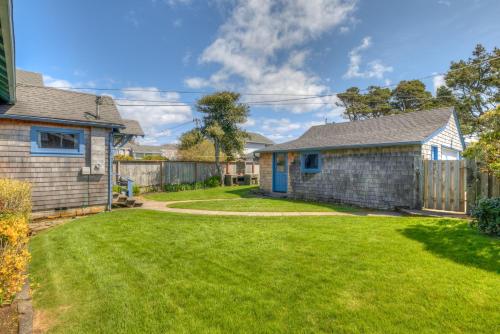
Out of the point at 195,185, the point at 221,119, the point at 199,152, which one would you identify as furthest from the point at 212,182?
the point at 199,152

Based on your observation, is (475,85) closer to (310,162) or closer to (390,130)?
(390,130)

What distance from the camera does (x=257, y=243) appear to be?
5102 mm

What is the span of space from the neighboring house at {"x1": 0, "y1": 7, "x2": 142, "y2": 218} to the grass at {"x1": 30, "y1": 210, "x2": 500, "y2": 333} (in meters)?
2.48

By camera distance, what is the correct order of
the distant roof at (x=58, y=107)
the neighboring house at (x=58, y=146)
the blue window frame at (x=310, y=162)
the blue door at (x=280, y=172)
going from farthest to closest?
1. the blue door at (x=280, y=172)
2. the blue window frame at (x=310, y=162)
3. the distant roof at (x=58, y=107)
4. the neighboring house at (x=58, y=146)

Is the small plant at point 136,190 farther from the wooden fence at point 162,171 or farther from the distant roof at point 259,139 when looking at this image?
the distant roof at point 259,139

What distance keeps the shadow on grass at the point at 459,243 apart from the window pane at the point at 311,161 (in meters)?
6.02

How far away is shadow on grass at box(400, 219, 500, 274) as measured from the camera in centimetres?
398

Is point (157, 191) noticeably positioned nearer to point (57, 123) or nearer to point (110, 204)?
point (110, 204)

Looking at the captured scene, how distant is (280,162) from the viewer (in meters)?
13.9

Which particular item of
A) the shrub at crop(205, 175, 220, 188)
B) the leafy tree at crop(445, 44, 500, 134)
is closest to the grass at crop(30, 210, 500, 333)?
the shrub at crop(205, 175, 220, 188)

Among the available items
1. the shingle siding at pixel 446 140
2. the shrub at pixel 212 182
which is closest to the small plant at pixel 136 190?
the shrub at pixel 212 182

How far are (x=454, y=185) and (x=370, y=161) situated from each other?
9.04 feet

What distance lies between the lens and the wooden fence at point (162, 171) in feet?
45.7

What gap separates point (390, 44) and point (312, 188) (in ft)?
28.5
